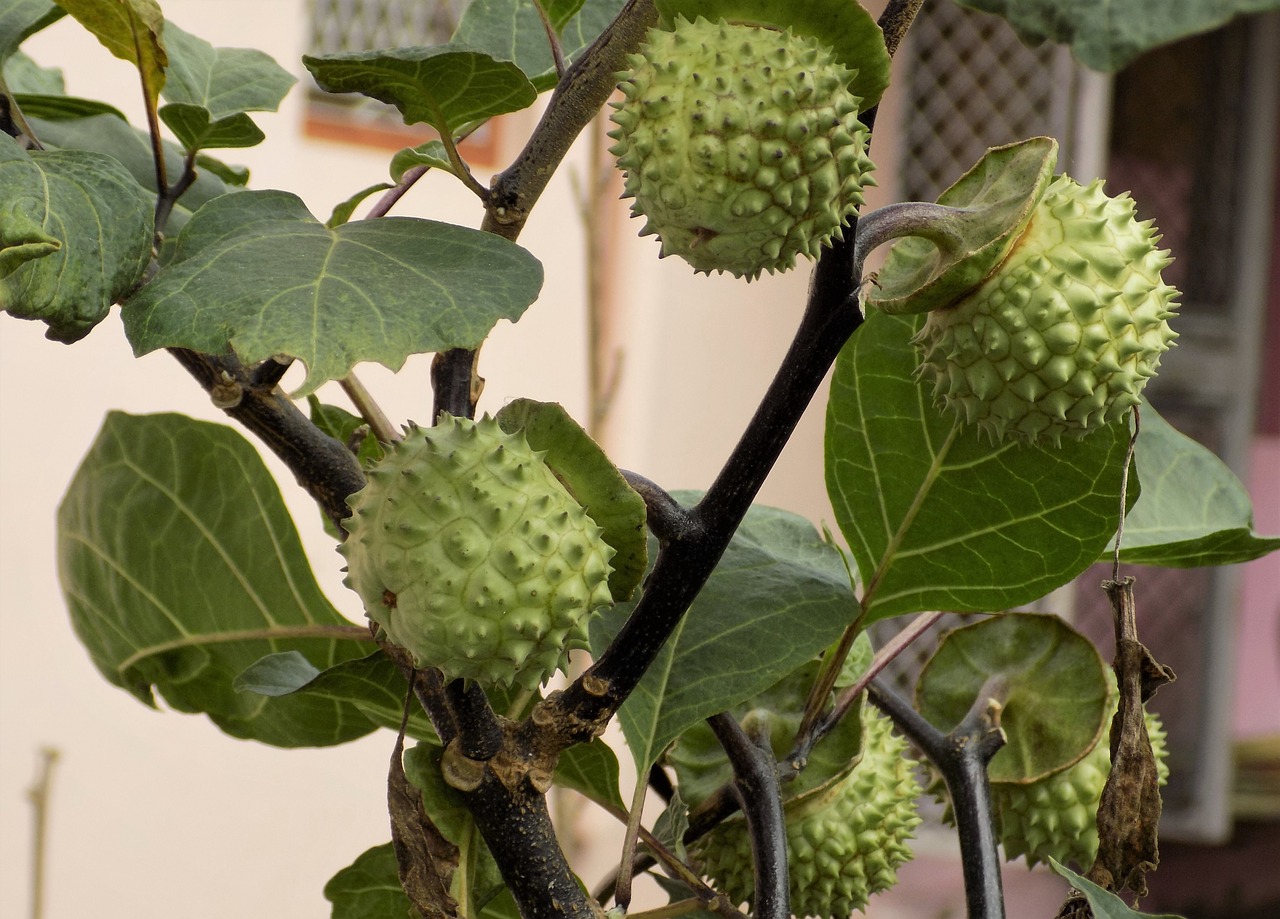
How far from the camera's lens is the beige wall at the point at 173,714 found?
76.2 inches

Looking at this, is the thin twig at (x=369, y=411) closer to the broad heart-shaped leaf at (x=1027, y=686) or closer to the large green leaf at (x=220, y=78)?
the large green leaf at (x=220, y=78)

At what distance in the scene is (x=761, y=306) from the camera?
8.19 ft

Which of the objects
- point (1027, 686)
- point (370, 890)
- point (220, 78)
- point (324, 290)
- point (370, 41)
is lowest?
point (370, 890)

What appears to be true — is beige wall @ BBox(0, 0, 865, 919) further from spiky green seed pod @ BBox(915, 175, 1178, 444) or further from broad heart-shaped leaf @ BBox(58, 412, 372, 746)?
spiky green seed pod @ BBox(915, 175, 1178, 444)

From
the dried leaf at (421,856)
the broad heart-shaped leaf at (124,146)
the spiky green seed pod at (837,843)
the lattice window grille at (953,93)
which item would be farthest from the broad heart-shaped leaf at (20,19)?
the lattice window grille at (953,93)

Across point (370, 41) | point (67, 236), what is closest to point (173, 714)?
point (370, 41)

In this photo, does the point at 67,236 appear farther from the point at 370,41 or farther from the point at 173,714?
the point at 370,41

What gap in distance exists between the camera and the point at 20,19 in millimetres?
441

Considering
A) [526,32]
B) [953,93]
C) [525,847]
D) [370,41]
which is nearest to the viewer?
[525,847]

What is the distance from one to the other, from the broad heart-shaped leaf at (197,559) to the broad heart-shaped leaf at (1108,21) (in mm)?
340

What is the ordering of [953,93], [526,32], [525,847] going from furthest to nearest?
1. [953,93]
2. [526,32]
3. [525,847]

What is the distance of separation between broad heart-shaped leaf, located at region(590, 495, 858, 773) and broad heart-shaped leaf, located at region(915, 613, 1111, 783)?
3.2 inches

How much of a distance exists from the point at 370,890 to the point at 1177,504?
0.36 meters

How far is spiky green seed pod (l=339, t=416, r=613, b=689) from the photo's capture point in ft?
1.05
